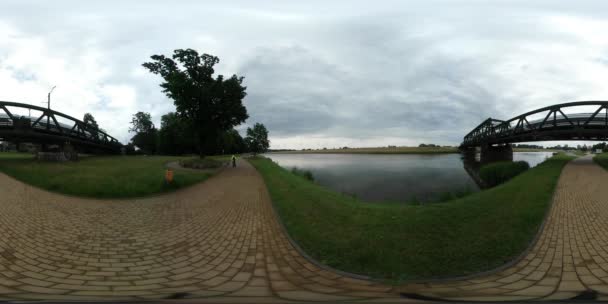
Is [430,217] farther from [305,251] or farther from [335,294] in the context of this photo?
[335,294]

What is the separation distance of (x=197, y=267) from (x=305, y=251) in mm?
1922

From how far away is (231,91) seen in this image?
21.5 metres

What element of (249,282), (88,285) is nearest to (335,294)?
(249,282)

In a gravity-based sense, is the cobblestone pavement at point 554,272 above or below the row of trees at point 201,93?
below

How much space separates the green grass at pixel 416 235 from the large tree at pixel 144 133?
60472 mm

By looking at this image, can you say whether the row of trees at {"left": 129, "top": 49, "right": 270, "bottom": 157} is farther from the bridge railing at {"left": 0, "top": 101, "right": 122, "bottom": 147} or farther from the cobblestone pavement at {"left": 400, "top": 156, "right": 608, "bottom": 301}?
the cobblestone pavement at {"left": 400, "top": 156, "right": 608, "bottom": 301}

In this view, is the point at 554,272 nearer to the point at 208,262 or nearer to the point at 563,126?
the point at 208,262

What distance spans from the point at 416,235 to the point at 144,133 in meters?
68.4

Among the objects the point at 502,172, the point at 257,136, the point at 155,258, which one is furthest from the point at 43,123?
the point at 502,172

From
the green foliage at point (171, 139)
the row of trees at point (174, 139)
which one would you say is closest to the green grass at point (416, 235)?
the row of trees at point (174, 139)

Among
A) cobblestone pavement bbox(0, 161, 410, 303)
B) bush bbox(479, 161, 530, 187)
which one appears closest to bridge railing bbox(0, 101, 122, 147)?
cobblestone pavement bbox(0, 161, 410, 303)

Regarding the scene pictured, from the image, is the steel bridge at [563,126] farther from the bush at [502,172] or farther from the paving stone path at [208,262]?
the paving stone path at [208,262]

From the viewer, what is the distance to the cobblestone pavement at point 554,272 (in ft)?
10.7

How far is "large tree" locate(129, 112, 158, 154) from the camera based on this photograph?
57.2 m
